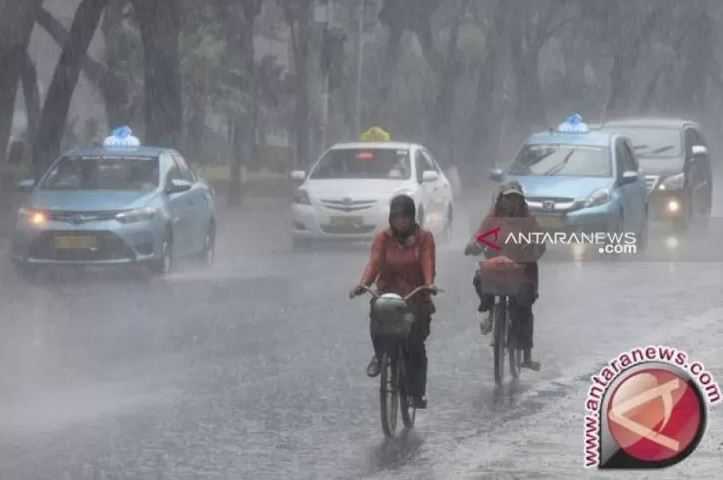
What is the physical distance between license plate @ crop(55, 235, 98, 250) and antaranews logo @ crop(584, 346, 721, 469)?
48.9 feet

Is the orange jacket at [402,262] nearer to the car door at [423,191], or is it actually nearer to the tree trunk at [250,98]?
the car door at [423,191]

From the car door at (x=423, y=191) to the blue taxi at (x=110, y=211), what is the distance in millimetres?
4692

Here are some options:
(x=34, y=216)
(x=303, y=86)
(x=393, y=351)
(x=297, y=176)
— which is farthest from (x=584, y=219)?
(x=303, y=86)

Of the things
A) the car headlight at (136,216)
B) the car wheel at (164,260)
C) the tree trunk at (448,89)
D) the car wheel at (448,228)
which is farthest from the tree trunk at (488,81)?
the car headlight at (136,216)

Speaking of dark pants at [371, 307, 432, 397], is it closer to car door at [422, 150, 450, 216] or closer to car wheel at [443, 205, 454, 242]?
car door at [422, 150, 450, 216]

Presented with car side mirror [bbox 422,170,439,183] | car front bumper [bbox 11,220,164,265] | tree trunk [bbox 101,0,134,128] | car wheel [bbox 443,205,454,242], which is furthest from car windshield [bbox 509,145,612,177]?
tree trunk [bbox 101,0,134,128]

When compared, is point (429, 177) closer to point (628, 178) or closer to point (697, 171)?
point (628, 178)

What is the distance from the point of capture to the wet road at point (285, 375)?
1159 centimetres

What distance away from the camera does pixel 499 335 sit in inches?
577

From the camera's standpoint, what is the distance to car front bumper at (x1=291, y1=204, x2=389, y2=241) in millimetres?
29219

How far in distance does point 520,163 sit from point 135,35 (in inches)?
945

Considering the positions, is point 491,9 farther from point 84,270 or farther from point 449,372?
point 449,372

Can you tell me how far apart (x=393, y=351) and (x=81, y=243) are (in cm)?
1210

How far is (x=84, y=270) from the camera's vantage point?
25.9 metres
